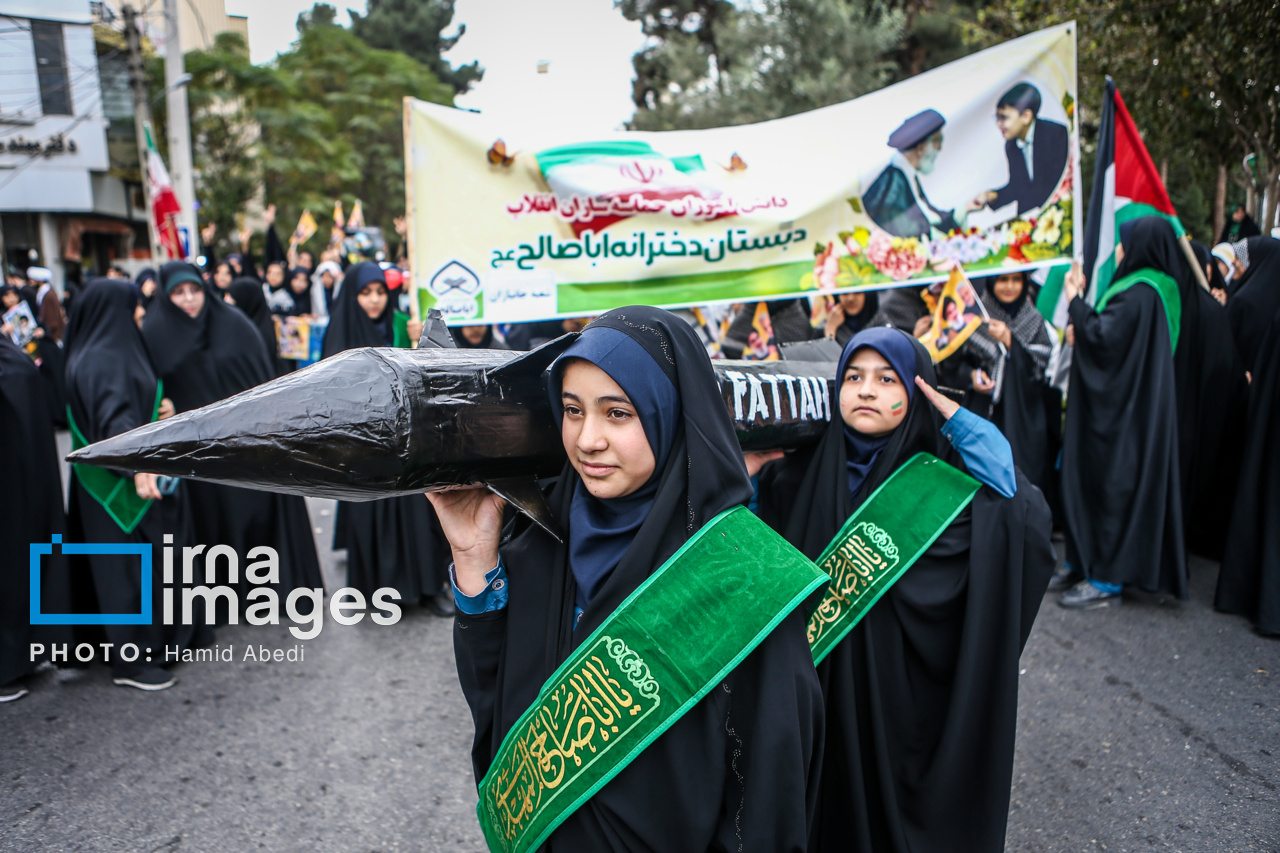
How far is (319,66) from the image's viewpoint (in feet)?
83.8

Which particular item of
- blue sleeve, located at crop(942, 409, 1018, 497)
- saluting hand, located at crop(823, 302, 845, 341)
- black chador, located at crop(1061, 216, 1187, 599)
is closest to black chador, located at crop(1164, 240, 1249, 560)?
black chador, located at crop(1061, 216, 1187, 599)

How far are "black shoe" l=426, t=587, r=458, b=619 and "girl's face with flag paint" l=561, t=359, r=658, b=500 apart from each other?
342 cm

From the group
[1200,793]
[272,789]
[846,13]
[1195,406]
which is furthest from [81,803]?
[846,13]

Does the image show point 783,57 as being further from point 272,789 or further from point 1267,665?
point 272,789

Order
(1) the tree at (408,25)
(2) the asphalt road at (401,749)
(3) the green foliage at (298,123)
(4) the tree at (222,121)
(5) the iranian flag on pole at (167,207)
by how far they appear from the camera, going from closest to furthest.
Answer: (2) the asphalt road at (401,749), (5) the iranian flag on pole at (167,207), (4) the tree at (222,121), (3) the green foliage at (298,123), (1) the tree at (408,25)

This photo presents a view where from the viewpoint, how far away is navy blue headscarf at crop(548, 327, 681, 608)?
1.45 meters

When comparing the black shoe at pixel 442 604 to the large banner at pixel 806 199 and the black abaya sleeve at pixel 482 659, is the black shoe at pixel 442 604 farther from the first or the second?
the black abaya sleeve at pixel 482 659

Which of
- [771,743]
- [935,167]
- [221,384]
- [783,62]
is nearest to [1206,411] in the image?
[935,167]

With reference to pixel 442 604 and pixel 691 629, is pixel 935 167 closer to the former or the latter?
pixel 691 629

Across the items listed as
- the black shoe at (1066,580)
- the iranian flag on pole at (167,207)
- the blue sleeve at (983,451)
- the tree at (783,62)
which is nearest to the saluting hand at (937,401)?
the blue sleeve at (983,451)

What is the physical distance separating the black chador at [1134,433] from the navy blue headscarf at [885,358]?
2.65 meters

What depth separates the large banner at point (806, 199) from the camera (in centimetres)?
377

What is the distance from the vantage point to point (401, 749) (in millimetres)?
3316

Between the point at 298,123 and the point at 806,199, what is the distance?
21.3 meters
